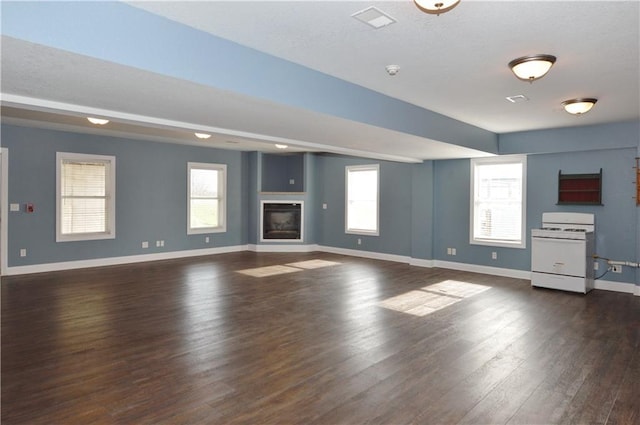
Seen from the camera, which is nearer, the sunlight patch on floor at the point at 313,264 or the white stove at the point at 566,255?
the white stove at the point at 566,255

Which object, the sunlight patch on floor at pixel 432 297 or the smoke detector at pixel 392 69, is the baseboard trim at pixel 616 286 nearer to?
the sunlight patch on floor at pixel 432 297

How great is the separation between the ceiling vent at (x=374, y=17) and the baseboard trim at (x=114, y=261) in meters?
7.08

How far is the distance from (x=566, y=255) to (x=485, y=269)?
1.64m

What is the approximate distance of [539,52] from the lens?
3.23 metres

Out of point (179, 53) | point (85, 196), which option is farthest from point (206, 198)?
point (179, 53)

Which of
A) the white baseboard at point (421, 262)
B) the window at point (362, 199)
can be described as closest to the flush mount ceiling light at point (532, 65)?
the white baseboard at point (421, 262)

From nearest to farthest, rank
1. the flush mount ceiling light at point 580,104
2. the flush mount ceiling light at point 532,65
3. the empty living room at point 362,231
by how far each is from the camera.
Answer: the empty living room at point 362,231 → the flush mount ceiling light at point 532,65 → the flush mount ceiling light at point 580,104

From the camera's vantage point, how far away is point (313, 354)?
144 inches

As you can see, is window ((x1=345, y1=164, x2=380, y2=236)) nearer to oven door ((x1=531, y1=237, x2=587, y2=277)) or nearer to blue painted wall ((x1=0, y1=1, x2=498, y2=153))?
oven door ((x1=531, y1=237, x2=587, y2=277))

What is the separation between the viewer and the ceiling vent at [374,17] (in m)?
2.58

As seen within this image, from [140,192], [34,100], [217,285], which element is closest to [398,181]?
[217,285]

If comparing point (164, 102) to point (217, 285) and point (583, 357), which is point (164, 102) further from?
point (583, 357)

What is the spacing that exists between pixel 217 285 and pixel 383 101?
3.69 meters

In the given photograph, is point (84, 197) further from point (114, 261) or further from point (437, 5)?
point (437, 5)
